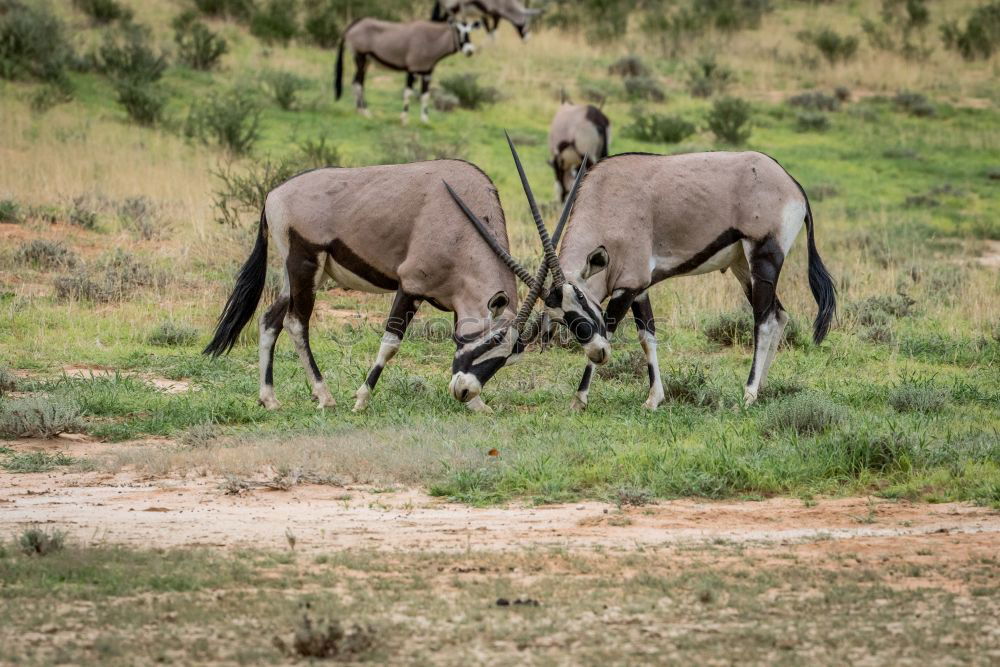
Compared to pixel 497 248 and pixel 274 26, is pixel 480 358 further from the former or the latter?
pixel 274 26

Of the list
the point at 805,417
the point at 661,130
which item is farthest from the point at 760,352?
the point at 661,130

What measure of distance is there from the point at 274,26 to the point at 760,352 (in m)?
21.2

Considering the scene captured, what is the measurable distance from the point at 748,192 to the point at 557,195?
9.04m

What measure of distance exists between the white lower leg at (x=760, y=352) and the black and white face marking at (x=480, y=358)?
2.01 meters

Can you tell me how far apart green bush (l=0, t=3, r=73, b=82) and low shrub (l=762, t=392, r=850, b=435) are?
16734 mm

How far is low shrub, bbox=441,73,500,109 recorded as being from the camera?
2469 cm

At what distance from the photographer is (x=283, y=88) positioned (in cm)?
2291

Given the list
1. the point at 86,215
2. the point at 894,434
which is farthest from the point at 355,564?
the point at 86,215

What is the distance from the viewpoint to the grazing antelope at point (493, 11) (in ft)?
91.1

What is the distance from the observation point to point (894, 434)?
8.07 metres

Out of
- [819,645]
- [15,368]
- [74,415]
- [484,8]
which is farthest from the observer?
[484,8]

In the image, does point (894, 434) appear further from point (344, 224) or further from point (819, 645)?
point (344, 224)

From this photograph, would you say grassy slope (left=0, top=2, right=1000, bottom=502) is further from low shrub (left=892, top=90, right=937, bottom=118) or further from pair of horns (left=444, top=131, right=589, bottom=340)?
pair of horns (left=444, top=131, right=589, bottom=340)

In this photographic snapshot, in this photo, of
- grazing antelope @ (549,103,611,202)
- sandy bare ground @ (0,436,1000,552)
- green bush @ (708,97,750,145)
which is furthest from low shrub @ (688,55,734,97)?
sandy bare ground @ (0,436,1000,552)
